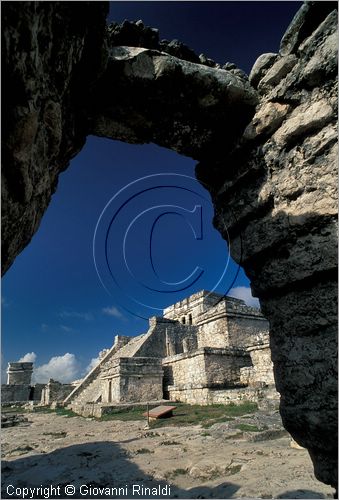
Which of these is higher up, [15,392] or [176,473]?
[176,473]

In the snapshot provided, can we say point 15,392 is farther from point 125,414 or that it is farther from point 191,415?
point 191,415

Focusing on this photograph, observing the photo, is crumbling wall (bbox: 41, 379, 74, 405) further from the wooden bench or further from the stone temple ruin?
the wooden bench

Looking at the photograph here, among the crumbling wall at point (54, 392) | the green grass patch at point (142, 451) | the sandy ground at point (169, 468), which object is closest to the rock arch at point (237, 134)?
the sandy ground at point (169, 468)

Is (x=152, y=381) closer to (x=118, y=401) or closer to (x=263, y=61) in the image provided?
(x=118, y=401)

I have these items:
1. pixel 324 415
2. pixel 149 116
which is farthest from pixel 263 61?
pixel 324 415

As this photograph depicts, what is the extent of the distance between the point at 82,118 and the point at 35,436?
37.1ft

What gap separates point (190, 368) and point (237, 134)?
604 inches

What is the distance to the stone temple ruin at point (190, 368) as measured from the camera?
1508cm

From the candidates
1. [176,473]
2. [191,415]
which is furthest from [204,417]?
[176,473]

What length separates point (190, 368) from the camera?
16.5 metres

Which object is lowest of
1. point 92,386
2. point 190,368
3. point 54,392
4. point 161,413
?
point 54,392

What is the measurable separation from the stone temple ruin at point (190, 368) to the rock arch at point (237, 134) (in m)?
10.2

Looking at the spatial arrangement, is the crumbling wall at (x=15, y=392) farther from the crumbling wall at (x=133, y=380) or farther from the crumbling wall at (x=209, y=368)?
the crumbling wall at (x=209, y=368)

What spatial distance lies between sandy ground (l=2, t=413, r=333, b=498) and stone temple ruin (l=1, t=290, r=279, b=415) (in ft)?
16.8
